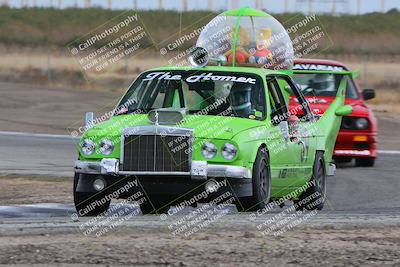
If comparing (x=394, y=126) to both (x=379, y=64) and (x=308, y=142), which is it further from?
(x=379, y=64)

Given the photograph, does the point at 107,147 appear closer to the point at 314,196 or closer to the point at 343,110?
the point at 314,196

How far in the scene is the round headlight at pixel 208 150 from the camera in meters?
11.0

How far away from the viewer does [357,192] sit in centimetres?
1518

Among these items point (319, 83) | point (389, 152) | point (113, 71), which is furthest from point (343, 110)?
point (113, 71)

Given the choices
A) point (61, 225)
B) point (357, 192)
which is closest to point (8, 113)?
point (357, 192)

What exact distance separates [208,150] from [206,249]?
2.74 m

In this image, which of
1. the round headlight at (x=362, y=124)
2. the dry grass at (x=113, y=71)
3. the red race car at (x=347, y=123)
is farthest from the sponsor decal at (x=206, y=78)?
the dry grass at (x=113, y=71)

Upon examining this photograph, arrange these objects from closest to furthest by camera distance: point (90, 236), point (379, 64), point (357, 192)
A: point (90, 236)
point (357, 192)
point (379, 64)

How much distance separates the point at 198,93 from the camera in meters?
12.3

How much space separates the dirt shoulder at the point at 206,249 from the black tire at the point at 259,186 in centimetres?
181

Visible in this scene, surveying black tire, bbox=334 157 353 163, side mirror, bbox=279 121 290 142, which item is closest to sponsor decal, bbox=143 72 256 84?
side mirror, bbox=279 121 290 142

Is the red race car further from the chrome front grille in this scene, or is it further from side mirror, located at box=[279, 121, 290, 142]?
the chrome front grille

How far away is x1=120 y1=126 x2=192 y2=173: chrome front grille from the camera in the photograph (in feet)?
36.1

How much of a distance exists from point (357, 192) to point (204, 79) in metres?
3.73
